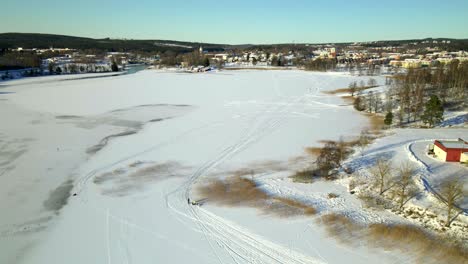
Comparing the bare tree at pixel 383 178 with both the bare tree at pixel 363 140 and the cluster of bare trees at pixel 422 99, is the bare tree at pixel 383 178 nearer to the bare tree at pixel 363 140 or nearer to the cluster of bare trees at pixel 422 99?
the bare tree at pixel 363 140

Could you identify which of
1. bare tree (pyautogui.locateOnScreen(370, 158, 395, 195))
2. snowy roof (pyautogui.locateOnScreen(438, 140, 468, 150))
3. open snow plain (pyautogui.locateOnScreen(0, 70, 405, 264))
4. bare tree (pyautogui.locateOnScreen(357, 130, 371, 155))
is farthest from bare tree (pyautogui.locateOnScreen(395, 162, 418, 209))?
bare tree (pyautogui.locateOnScreen(357, 130, 371, 155))

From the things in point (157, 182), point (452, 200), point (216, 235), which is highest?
point (452, 200)

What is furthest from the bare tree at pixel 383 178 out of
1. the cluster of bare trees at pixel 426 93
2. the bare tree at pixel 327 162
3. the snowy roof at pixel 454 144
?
the cluster of bare trees at pixel 426 93

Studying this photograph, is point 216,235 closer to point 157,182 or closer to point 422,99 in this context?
point 157,182

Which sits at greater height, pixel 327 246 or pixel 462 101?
pixel 462 101

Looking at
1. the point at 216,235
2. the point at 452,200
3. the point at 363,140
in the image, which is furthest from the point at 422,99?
the point at 216,235

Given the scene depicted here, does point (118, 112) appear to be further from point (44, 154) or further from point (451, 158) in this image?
point (451, 158)

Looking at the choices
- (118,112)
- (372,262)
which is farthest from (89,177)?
(118,112)
